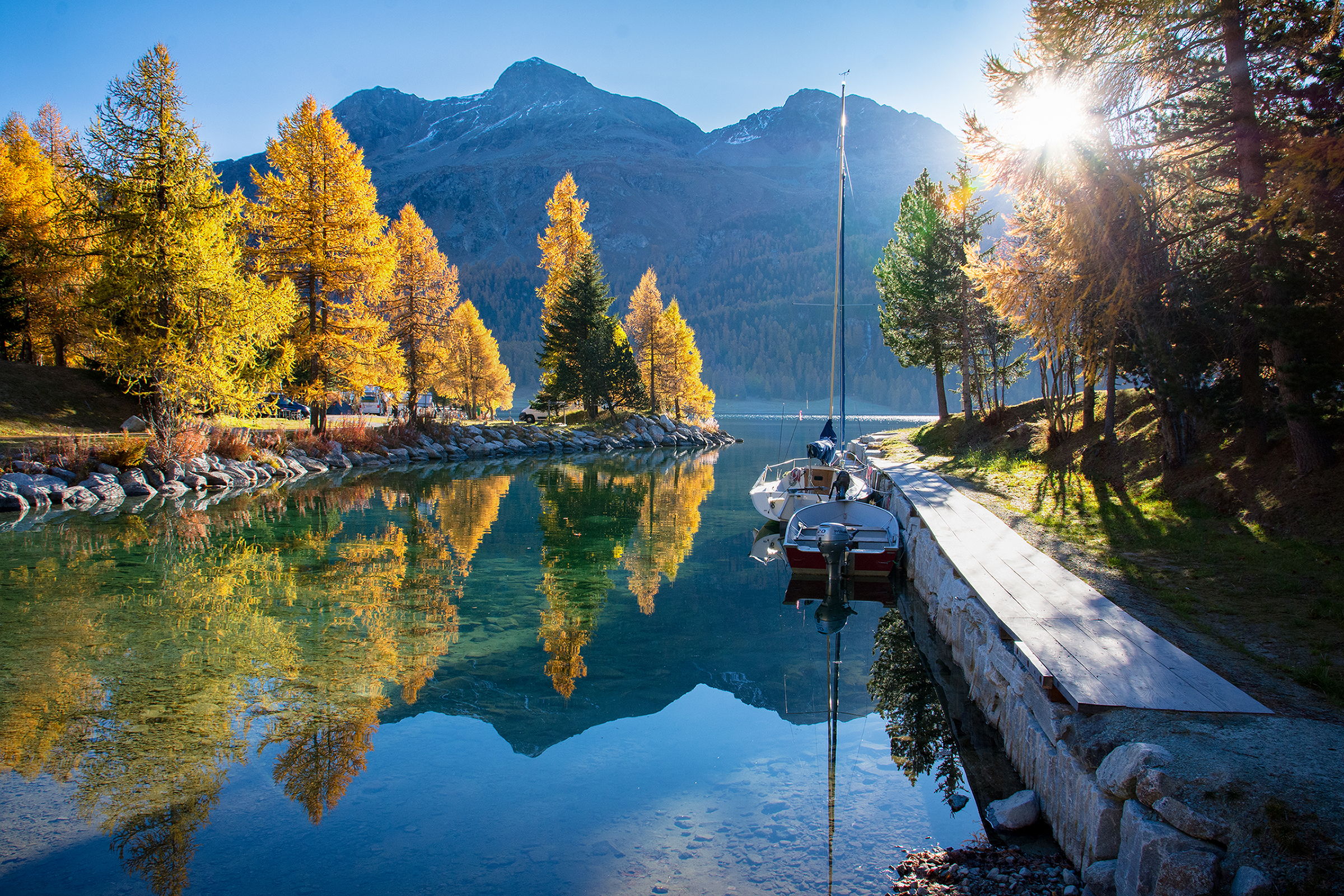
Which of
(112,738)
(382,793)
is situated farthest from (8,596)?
(382,793)

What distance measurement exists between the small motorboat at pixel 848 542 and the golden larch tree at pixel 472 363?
45.2m

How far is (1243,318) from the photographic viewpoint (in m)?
11.7

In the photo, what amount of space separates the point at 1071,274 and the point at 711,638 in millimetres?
9304

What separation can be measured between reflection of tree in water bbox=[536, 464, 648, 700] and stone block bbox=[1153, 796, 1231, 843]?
600 cm

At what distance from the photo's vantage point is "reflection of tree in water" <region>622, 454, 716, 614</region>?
1432cm

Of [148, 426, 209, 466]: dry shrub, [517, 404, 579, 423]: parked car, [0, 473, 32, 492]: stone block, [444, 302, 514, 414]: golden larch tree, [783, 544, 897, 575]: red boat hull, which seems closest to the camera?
[783, 544, 897, 575]: red boat hull

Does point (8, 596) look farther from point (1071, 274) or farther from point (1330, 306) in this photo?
point (1330, 306)

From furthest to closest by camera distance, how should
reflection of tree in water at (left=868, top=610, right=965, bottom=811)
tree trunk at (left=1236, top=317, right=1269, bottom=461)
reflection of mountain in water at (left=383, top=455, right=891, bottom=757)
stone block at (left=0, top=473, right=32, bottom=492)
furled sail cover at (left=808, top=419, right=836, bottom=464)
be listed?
1. furled sail cover at (left=808, top=419, right=836, bottom=464)
2. stone block at (left=0, top=473, right=32, bottom=492)
3. tree trunk at (left=1236, top=317, right=1269, bottom=461)
4. reflection of mountain in water at (left=383, top=455, right=891, bottom=757)
5. reflection of tree in water at (left=868, top=610, right=965, bottom=811)

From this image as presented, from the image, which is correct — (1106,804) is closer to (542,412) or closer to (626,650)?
(626,650)

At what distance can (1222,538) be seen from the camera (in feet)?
32.1

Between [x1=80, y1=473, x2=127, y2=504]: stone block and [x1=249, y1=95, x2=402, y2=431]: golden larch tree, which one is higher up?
[x1=249, y1=95, x2=402, y2=431]: golden larch tree

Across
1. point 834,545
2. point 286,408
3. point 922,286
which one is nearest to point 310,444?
point 286,408

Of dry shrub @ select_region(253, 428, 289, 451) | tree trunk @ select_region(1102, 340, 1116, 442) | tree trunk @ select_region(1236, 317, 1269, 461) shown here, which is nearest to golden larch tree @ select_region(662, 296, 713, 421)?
dry shrub @ select_region(253, 428, 289, 451)

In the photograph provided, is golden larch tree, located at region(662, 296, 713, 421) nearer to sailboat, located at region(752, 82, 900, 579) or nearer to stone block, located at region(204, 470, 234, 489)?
stone block, located at region(204, 470, 234, 489)
